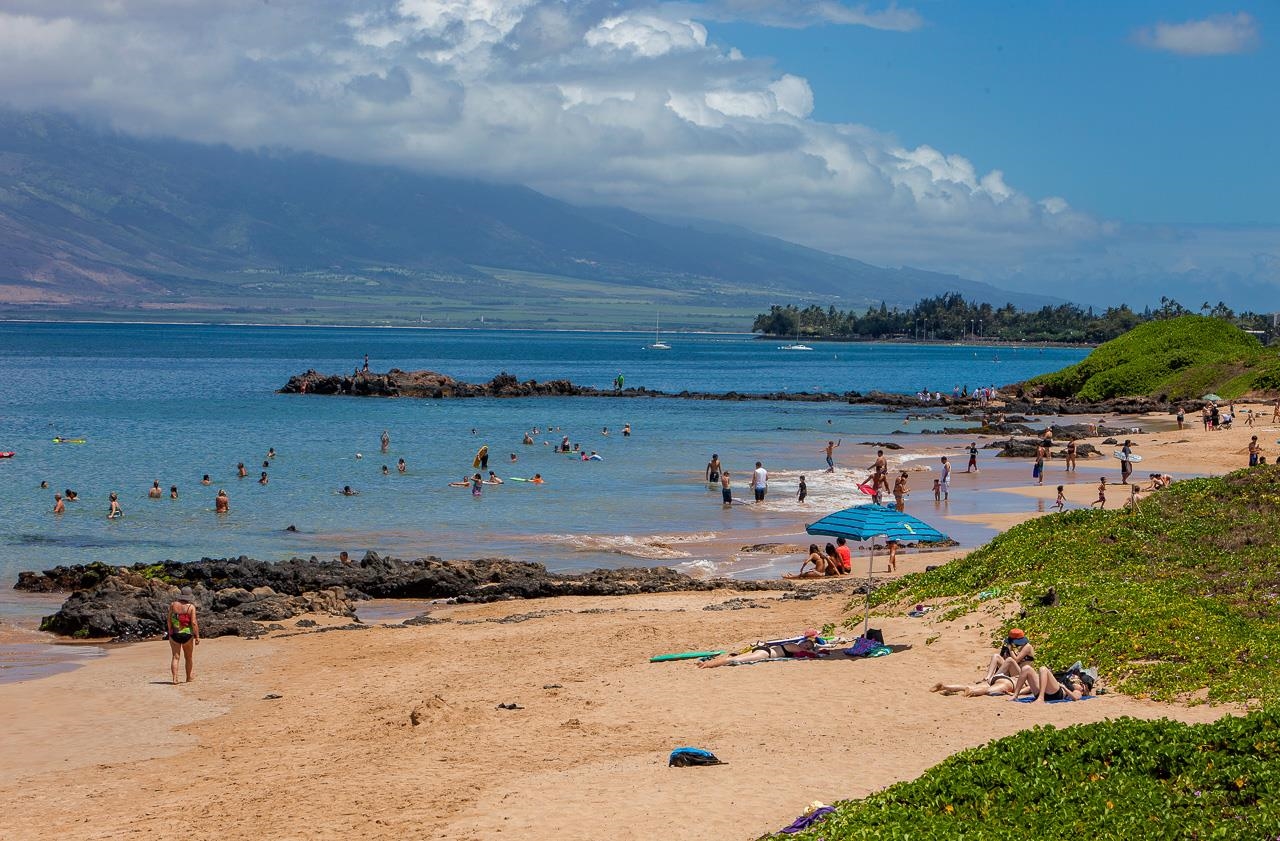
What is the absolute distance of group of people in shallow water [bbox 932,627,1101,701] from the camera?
48.4 ft

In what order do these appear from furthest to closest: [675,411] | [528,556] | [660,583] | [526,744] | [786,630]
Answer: [675,411] → [528,556] → [660,583] → [786,630] → [526,744]

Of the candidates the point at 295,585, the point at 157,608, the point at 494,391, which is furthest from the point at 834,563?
the point at 494,391

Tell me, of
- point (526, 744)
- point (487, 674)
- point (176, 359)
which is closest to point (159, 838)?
point (526, 744)

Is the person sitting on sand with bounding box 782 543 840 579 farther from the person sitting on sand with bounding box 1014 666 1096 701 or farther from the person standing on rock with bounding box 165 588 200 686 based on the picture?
the person standing on rock with bounding box 165 588 200 686

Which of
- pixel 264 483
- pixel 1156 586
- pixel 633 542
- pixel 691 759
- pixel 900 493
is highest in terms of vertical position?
pixel 1156 586

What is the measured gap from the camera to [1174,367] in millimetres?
85188

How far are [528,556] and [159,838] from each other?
779 inches

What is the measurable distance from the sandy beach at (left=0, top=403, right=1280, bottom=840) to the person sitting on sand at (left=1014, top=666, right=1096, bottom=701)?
1.05ft

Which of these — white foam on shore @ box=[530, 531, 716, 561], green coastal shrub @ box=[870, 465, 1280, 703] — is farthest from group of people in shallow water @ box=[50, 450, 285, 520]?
green coastal shrub @ box=[870, 465, 1280, 703]

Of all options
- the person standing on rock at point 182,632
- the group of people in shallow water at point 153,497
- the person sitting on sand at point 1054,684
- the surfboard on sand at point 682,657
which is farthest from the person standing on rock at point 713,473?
the person sitting on sand at point 1054,684

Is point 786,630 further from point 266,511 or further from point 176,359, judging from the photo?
point 176,359

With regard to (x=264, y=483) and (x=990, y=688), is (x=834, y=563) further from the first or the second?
(x=264, y=483)

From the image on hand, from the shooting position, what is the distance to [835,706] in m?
15.4

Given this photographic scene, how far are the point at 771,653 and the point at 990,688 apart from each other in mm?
3440
